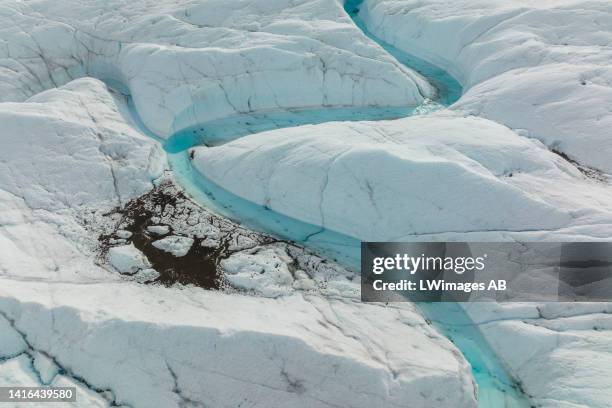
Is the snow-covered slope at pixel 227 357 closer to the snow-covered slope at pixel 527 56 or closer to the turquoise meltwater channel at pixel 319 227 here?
the turquoise meltwater channel at pixel 319 227

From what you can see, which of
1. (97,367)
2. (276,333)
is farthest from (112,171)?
(276,333)

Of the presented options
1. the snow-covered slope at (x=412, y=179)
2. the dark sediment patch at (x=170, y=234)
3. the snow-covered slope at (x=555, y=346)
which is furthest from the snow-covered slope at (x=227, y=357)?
the snow-covered slope at (x=412, y=179)

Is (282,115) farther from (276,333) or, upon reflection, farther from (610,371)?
(610,371)

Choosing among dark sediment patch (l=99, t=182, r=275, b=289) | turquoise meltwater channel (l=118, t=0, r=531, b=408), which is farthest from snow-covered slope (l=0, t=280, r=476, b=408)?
dark sediment patch (l=99, t=182, r=275, b=289)

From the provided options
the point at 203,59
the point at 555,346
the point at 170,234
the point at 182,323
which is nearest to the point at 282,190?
the point at 170,234

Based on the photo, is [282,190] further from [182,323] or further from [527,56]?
[527,56]

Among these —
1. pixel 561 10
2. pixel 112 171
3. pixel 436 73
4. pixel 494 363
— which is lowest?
pixel 494 363
